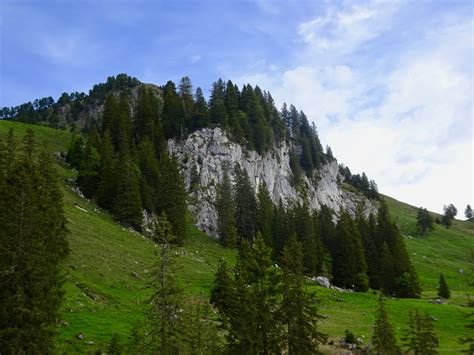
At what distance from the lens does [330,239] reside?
99.8 metres

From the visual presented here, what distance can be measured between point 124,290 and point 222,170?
72.6 meters

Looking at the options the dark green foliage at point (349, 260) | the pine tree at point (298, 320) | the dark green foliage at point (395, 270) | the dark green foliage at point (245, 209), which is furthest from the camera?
the dark green foliage at point (245, 209)

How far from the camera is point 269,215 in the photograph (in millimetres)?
105312

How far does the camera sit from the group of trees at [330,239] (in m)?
86.9

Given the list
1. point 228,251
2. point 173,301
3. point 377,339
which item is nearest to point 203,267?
A: point 228,251

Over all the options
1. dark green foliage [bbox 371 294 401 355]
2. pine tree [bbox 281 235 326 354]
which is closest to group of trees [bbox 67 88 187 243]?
dark green foliage [bbox 371 294 401 355]

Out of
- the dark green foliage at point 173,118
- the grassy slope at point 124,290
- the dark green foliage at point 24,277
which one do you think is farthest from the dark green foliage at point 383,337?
the dark green foliage at point 173,118

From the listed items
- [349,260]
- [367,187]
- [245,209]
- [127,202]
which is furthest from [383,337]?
[367,187]

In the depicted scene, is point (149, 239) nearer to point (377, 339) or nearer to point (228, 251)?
point (228, 251)

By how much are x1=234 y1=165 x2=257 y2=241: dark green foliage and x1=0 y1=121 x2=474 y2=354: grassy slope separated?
11.4 meters

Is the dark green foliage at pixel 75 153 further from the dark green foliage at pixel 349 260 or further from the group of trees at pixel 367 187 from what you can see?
the group of trees at pixel 367 187

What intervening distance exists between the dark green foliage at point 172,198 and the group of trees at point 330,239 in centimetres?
1305

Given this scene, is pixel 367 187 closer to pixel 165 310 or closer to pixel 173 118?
pixel 173 118

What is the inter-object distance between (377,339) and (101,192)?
58109 millimetres
